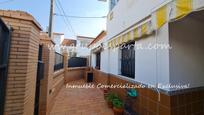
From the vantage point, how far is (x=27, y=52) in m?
Result: 2.24

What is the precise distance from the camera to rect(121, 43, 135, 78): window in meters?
5.08

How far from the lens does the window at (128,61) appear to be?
508 cm

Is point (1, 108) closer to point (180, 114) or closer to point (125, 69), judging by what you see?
point (180, 114)

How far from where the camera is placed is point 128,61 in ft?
18.0

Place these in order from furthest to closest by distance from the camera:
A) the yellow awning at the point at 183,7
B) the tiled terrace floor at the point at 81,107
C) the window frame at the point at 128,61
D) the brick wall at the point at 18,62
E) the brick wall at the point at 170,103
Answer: the window frame at the point at 128,61 < the tiled terrace floor at the point at 81,107 < the brick wall at the point at 170,103 < the yellow awning at the point at 183,7 < the brick wall at the point at 18,62

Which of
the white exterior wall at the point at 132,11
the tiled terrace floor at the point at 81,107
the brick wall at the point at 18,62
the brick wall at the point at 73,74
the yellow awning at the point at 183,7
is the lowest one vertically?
the tiled terrace floor at the point at 81,107

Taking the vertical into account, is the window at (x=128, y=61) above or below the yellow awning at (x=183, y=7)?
below

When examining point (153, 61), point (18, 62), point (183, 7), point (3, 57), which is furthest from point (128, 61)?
point (3, 57)

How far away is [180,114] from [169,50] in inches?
65.1

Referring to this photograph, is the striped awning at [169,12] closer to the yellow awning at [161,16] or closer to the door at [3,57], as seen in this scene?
the yellow awning at [161,16]

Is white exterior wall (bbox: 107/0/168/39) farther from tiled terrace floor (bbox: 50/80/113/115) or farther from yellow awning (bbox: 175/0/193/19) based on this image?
tiled terrace floor (bbox: 50/80/113/115)

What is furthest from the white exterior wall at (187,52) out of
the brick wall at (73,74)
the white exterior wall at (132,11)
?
the brick wall at (73,74)

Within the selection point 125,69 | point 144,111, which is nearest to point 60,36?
point 125,69

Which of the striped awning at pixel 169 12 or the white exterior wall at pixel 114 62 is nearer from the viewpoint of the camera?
the striped awning at pixel 169 12
